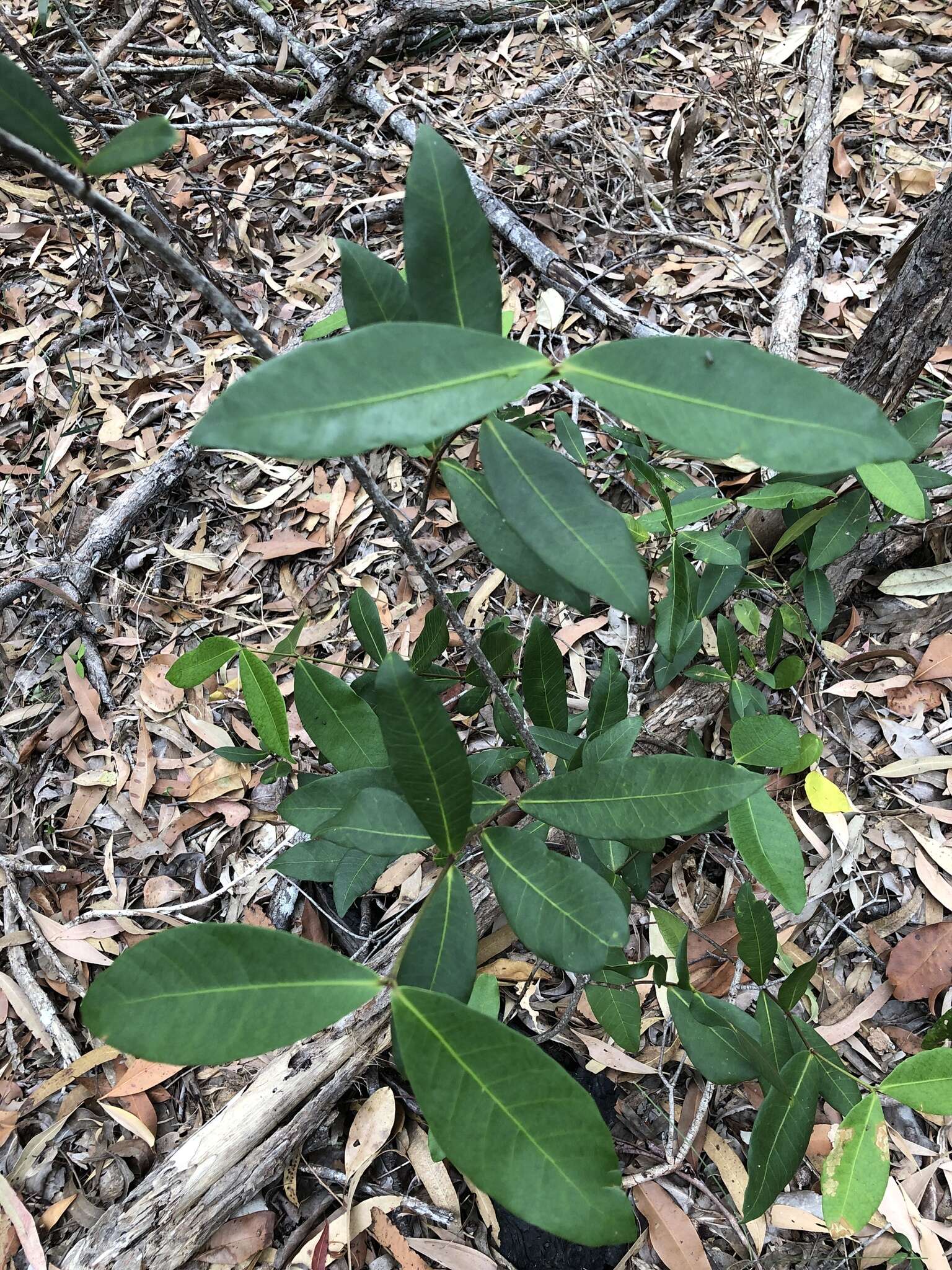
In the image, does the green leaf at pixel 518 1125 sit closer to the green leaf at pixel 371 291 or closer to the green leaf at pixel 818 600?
the green leaf at pixel 371 291

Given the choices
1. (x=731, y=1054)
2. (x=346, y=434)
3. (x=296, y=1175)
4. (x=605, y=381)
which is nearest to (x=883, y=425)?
(x=605, y=381)

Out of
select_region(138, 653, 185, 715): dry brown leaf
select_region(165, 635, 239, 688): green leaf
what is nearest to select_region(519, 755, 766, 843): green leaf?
select_region(165, 635, 239, 688): green leaf

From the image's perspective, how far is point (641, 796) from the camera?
68cm

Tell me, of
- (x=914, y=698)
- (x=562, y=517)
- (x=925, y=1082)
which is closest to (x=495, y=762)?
(x=562, y=517)

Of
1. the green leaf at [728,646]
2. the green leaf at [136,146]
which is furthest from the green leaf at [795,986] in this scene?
the green leaf at [136,146]

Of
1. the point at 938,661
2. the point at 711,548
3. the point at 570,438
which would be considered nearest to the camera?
the point at 711,548

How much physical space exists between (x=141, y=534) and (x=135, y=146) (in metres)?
1.69

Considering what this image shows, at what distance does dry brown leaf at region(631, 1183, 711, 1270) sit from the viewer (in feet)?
3.68

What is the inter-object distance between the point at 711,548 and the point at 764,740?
0.33m

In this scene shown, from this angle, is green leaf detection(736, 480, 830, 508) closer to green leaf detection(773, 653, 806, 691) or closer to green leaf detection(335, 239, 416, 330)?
green leaf detection(773, 653, 806, 691)

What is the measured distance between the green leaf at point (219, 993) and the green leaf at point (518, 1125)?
6 cm

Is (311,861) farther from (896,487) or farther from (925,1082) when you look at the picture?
(896,487)

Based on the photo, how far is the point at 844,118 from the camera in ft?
7.41

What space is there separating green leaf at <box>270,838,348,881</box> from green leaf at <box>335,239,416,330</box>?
76 centimetres
